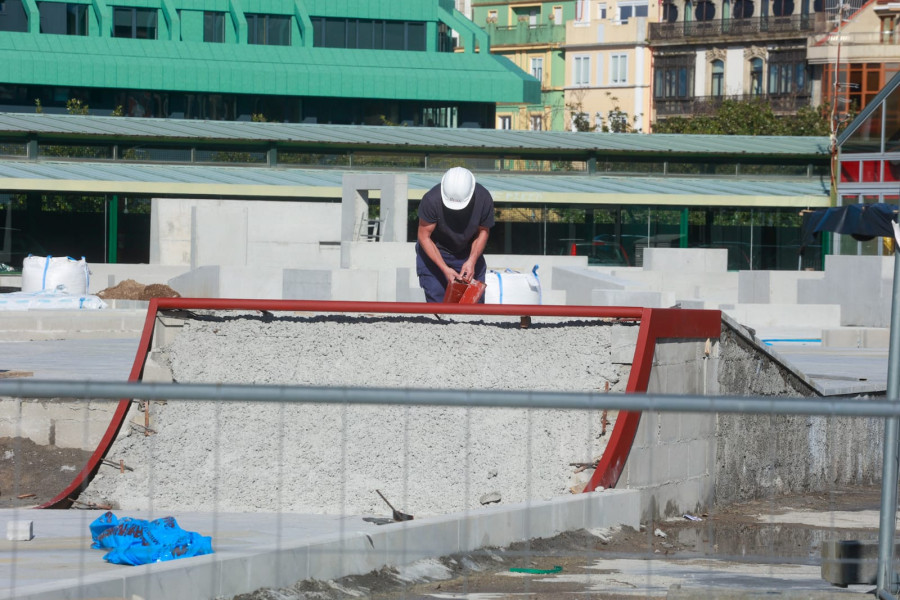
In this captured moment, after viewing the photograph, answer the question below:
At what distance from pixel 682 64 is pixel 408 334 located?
261 ft

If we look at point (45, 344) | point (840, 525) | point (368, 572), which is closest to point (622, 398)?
point (368, 572)

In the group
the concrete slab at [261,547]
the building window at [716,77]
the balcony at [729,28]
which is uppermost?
the balcony at [729,28]

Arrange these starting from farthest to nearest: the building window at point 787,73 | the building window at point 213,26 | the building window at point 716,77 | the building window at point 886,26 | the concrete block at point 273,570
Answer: the building window at point 716,77 → the building window at point 787,73 → the building window at point 213,26 → the building window at point 886,26 → the concrete block at point 273,570

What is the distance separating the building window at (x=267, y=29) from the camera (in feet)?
217

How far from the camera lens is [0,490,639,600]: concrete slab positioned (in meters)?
5.36

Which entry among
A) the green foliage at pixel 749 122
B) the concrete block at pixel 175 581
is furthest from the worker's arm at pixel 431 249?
the green foliage at pixel 749 122

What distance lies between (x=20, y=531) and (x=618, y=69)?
284 feet

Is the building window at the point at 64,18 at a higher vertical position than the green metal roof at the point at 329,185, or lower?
higher

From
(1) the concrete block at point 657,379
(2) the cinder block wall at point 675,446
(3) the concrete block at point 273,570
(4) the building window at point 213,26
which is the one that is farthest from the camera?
(4) the building window at point 213,26

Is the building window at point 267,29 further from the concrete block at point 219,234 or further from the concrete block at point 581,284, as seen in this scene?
the concrete block at point 581,284

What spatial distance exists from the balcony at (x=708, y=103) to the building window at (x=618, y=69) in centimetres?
370

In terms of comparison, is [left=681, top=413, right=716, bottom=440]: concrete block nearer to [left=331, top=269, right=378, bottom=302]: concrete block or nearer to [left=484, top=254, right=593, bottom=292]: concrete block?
[left=331, top=269, right=378, bottom=302]: concrete block

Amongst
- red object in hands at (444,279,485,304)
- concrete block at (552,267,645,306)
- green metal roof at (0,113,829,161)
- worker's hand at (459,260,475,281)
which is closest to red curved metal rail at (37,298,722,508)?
red object in hands at (444,279,485,304)

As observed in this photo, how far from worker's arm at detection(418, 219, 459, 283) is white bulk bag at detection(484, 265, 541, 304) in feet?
15.6
